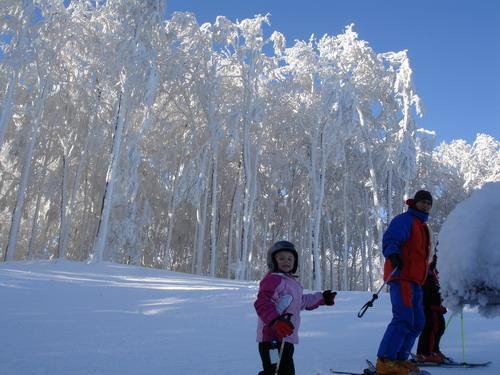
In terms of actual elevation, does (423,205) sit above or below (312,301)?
above

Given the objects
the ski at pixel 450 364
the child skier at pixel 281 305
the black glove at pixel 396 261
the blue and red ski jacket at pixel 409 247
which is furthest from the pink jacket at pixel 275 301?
the ski at pixel 450 364

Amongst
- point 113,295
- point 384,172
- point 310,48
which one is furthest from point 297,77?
point 113,295

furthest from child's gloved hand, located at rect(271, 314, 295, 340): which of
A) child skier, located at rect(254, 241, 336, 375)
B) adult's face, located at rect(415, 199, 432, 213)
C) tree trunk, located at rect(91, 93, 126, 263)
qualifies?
tree trunk, located at rect(91, 93, 126, 263)

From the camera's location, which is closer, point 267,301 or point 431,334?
point 267,301

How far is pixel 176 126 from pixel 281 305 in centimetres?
2056

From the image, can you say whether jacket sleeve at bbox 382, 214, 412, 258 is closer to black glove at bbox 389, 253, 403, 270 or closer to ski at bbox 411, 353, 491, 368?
black glove at bbox 389, 253, 403, 270

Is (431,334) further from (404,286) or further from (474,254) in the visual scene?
(474,254)

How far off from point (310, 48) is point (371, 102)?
499 centimetres

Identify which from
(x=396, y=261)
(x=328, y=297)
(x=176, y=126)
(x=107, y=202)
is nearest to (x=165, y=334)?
(x=328, y=297)

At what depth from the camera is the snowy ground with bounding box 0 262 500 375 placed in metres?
3.66

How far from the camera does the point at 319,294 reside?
10.3ft

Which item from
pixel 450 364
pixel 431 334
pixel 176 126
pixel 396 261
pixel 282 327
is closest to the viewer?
pixel 282 327

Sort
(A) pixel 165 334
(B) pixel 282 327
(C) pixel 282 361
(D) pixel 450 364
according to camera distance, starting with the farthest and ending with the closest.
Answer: (A) pixel 165 334 → (D) pixel 450 364 → (C) pixel 282 361 → (B) pixel 282 327

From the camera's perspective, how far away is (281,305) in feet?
9.73
